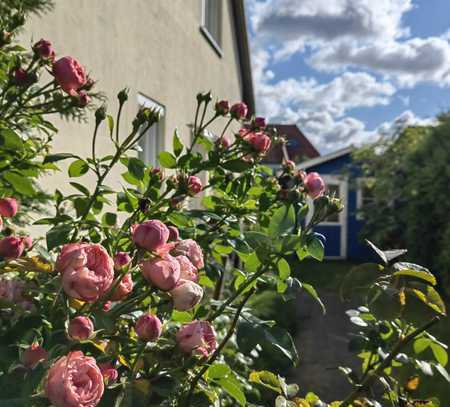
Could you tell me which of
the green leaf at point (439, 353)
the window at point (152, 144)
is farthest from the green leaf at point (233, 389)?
the window at point (152, 144)

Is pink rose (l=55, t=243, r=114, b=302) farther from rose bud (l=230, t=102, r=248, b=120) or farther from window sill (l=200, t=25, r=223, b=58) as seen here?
window sill (l=200, t=25, r=223, b=58)

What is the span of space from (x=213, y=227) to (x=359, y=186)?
533 inches

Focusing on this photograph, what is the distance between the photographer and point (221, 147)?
6.47ft

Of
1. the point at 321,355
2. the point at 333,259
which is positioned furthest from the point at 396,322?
the point at 333,259

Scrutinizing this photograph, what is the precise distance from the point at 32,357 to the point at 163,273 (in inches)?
10.9

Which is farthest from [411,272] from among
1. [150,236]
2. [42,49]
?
[42,49]

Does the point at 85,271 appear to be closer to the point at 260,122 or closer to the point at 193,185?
the point at 193,185

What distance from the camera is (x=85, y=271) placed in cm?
99

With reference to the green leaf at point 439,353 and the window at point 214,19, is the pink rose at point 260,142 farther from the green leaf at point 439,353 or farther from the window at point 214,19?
the window at point 214,19

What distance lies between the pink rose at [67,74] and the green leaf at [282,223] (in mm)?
669

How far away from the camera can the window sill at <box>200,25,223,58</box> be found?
7935mm

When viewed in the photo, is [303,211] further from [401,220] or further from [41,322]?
[401,220]

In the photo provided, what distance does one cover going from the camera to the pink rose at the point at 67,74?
152 centimetres

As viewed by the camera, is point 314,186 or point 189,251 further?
point 314,186
